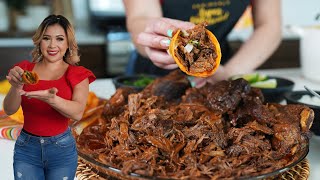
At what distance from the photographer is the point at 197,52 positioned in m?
0.68

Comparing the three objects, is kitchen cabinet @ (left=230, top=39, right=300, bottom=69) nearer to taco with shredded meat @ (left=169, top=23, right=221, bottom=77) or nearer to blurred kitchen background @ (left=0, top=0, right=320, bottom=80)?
blurred kitchen background @ (left=0, top=0, right=320, bottom=80)

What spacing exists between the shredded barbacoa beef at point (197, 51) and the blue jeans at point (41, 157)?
0.93 feet

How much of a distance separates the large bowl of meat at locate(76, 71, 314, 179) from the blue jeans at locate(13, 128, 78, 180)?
0.78ft

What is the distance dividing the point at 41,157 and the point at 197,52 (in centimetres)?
34

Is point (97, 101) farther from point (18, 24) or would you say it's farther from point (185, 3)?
point (18, 24)

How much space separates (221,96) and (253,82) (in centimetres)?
57

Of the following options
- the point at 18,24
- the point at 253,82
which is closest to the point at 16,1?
the point at 18,24

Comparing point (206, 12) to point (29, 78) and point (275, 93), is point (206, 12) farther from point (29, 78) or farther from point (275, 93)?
point (29, 78)

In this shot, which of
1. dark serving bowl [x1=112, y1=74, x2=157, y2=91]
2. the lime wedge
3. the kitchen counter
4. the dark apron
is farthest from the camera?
the dark apron

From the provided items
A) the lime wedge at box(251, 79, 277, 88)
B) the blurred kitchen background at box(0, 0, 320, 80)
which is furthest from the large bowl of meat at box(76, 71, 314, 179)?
the blurred kitchen background at box(0, 0, 320, 80)

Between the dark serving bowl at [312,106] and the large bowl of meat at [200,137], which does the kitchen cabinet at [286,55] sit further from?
the large bowl of meat at [200,137]

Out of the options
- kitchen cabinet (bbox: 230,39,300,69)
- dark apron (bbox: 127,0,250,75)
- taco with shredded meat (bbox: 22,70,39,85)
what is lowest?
kitchen cabinet (bbox: 230,39,300,69)

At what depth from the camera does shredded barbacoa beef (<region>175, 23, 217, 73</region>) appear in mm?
664

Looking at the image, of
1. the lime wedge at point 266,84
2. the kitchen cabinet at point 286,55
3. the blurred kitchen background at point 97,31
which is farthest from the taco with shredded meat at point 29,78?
the kitchen cabinet at point 286,55
